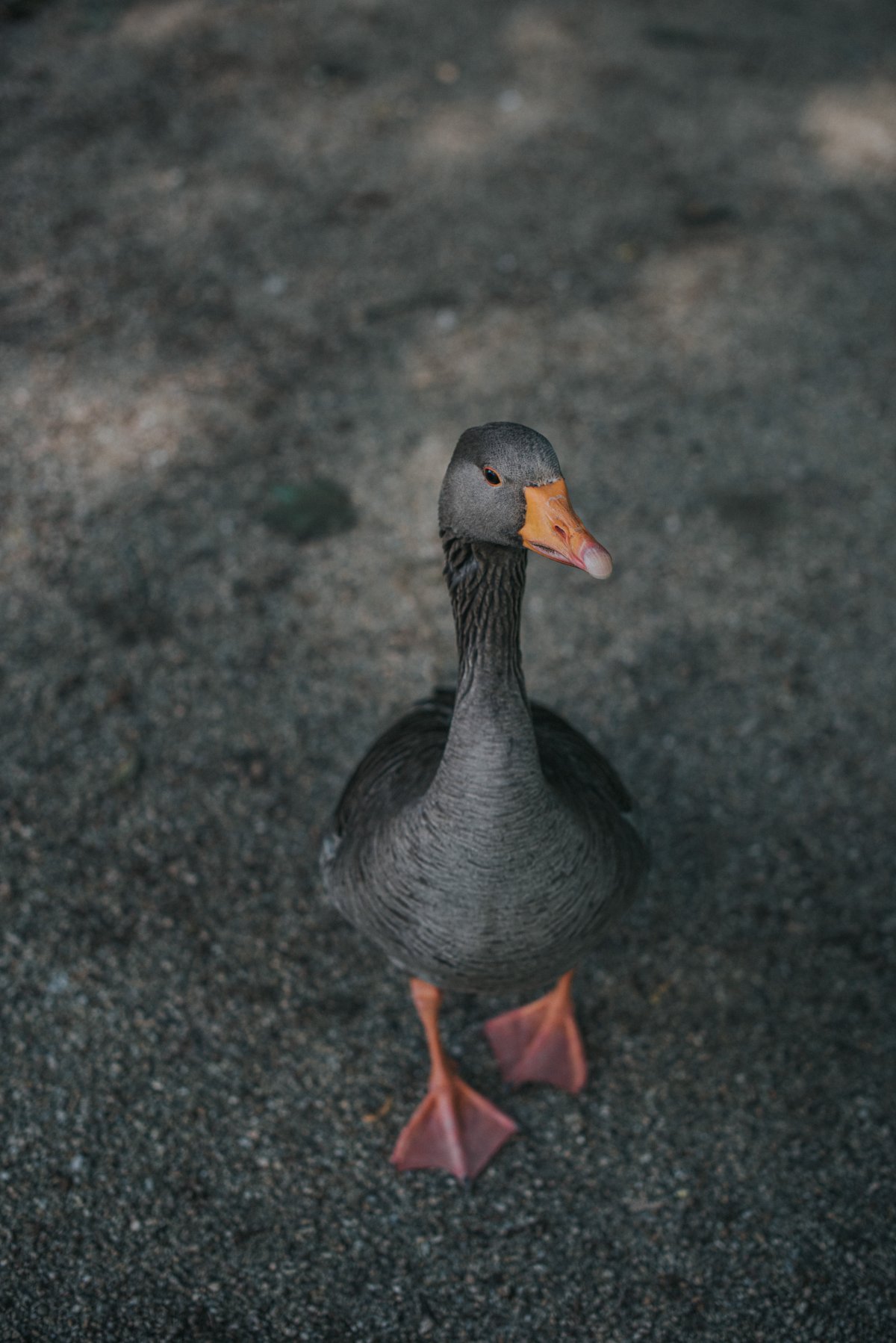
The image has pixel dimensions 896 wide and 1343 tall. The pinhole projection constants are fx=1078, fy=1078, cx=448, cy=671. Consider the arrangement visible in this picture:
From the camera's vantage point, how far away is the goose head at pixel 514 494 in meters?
2.41

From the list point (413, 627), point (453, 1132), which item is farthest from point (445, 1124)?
point (413, 627)

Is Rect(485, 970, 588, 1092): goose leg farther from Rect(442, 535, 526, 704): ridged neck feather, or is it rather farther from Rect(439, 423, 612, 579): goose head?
Rect(439, 423, 612, 579): goose head

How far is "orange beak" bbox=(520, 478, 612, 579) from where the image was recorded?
2.38 meters

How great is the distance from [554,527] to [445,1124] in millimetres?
1887

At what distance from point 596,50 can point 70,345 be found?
4594 millimetres

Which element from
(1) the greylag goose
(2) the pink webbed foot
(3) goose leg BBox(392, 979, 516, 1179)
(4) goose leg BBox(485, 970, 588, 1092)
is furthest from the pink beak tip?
(2) the pink webbed foot

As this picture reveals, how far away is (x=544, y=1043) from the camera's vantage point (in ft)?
11.2

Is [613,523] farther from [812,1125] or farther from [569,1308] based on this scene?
[569,1308]

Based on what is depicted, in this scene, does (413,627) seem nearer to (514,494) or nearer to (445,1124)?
(445,1124)

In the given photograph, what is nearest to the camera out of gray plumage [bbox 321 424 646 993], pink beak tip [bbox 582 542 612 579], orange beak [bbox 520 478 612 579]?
pink beak tip [bbox 582 542 612 579]

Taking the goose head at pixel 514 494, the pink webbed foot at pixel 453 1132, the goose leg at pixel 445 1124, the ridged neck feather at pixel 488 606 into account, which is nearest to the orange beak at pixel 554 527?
the goose head at pixel 514 494

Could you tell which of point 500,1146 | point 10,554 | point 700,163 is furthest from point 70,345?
point 500,1146

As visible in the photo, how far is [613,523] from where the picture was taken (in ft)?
16.6

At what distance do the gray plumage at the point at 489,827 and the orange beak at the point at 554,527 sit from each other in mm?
25
